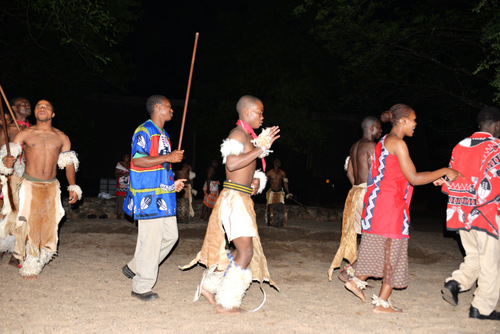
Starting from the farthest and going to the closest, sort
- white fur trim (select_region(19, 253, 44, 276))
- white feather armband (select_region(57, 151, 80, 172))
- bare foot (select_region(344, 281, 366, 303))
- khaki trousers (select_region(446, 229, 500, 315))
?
white feather armband (select_region(57, 151, 80, 172)) < white fur trim (select_region(19, 253, 44, 276)) < bare foot (select_region(344, 281, 366, 303)) < khaki trousers (select_region(446, 229, 500, 315))

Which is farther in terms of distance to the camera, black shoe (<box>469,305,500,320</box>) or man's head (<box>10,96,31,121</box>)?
man's head (<box>10,96,31,121</box>)

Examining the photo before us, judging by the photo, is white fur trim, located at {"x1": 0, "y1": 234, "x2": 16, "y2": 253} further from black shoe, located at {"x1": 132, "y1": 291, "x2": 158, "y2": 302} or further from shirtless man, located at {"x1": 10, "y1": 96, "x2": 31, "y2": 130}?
black shoe, located at {"x1": 132, "y1": 291, "x2": 158, "y2": 302}

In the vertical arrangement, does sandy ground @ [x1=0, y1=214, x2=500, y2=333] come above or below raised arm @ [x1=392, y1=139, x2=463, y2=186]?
below

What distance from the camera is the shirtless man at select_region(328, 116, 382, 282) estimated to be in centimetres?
545

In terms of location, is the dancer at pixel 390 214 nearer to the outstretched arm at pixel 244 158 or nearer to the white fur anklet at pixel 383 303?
the white fur anklet at pixel 383 303

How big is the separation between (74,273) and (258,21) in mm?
14433

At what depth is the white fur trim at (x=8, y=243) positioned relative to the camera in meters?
5.89

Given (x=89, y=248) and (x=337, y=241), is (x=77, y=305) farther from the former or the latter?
(x=337, y=241)

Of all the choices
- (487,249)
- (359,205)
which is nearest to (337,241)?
(359,205)

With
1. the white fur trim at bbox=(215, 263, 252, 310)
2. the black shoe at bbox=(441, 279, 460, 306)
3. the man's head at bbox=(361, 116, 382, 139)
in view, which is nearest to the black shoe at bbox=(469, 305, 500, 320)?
the black shoe at bbox=(441, 279, 460, 306)

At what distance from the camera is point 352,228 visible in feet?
18.2

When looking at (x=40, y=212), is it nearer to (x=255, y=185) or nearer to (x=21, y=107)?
(x=21, y=107)

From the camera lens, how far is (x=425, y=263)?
730 centimetres

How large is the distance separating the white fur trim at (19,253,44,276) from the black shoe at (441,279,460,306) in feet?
15.1
